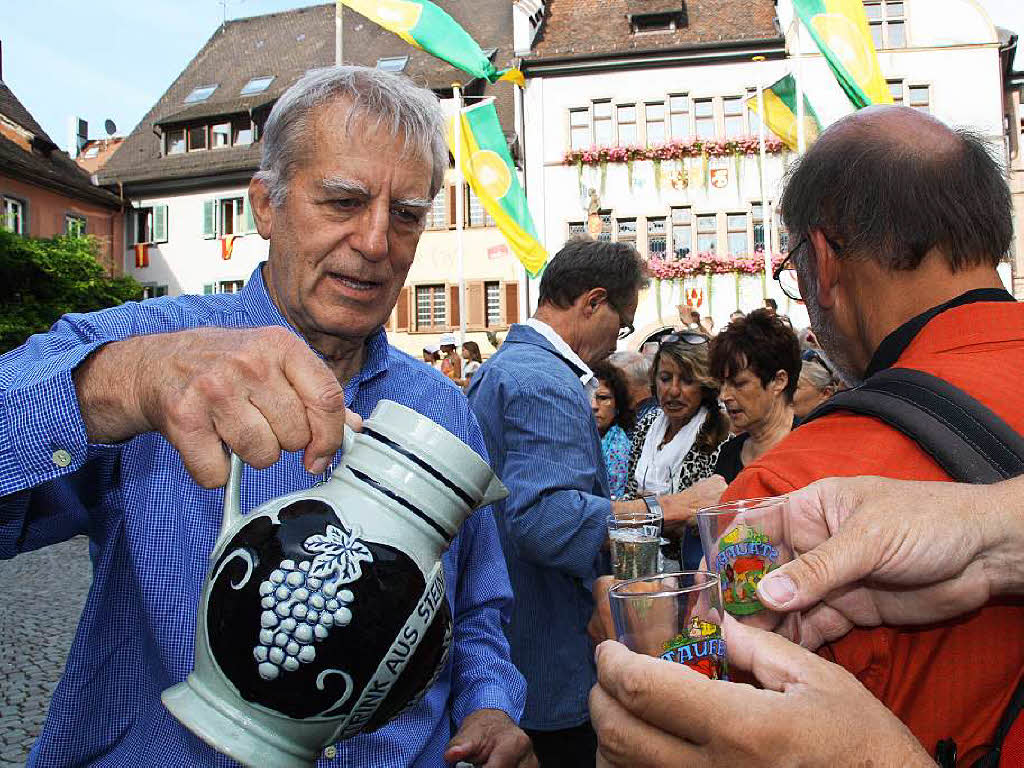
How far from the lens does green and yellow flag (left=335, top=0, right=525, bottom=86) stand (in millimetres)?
10882

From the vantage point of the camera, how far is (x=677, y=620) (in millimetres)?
1007

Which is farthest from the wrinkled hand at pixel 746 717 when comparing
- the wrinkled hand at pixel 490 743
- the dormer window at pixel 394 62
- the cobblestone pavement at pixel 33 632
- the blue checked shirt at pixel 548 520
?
the dormer window at pixel 394 62

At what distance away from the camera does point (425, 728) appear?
167 cm

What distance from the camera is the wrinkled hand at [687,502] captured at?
123 inches

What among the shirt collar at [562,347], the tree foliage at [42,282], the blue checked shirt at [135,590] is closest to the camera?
the blue checked shirt at [135,590]

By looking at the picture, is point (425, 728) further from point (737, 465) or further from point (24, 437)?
point (737, 465)

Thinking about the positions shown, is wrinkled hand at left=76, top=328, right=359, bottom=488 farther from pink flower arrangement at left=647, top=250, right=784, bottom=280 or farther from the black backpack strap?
pink flower arrangement at left=647, top=250, right=784, bottom=280

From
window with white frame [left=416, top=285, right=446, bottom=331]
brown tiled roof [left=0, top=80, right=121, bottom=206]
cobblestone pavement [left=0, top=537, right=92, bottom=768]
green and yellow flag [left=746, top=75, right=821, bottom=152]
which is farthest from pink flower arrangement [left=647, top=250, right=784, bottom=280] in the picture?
brown tiled roof [left=0, top=80, right=121, bottom=206]

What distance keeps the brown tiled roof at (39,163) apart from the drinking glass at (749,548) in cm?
2721

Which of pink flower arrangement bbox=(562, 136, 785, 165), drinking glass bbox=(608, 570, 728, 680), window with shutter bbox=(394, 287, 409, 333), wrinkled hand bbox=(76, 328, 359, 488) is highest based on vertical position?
pink flower arrangement bbox=(562, 136, 785, 165)

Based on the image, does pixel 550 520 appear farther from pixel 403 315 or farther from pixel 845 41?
pixel 403 315

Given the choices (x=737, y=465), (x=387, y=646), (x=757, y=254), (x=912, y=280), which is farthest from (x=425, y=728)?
(x=757, y=254)

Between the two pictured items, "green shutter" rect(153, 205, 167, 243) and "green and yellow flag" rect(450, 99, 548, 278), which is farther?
"green shutter" rect(153, 205, 167, 243)

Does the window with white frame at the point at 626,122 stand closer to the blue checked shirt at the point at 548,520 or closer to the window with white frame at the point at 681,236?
the window with white frame at the point at 681,236
